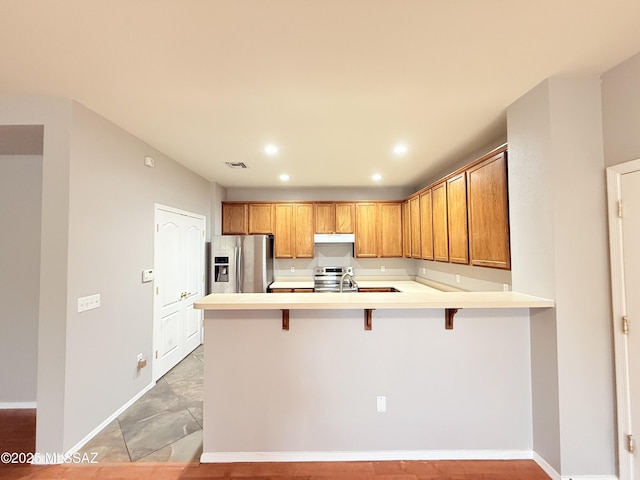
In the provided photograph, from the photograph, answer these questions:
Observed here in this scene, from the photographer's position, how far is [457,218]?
3.04 m

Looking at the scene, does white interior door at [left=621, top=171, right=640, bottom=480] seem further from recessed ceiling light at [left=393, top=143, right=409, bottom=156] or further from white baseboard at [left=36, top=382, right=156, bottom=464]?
white baseboard at [left=36, top=382, right=156, bottom=464]

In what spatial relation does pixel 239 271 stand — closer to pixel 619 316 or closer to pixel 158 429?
pixel 158 429

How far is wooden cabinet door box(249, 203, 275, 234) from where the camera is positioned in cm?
513

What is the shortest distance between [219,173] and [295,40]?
308 centimetres

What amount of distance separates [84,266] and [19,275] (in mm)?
1199

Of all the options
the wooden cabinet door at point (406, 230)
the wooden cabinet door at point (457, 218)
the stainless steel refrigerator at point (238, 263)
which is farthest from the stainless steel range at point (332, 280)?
the wooden cabinet door at point (457, 218)

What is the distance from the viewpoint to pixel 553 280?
6.15ft

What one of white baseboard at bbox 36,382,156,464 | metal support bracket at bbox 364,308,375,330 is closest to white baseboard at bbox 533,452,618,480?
metal support bracket at bbox 364,308,375,330

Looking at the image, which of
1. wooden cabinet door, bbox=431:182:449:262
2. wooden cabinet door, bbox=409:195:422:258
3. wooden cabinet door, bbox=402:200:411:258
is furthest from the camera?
wooden cabinet door, bbox=402:200:411:258

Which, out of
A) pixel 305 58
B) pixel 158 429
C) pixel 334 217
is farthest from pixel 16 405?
pixel 334 217

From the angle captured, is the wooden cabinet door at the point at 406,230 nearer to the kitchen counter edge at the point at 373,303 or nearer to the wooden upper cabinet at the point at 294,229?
the wooden upper cabinet at the point at 294,229

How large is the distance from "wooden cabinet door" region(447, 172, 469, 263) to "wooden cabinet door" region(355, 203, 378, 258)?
1968 millimetres

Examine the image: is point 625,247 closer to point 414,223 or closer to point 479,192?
point 479,192

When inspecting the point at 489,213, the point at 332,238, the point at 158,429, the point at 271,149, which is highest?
the point at 271,149
